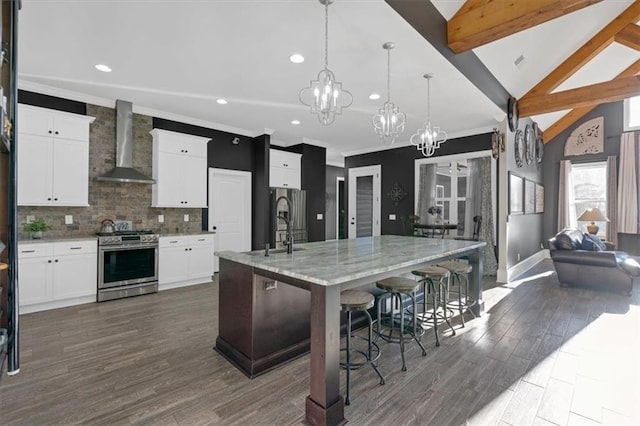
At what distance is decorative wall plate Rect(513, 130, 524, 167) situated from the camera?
18.2 ft

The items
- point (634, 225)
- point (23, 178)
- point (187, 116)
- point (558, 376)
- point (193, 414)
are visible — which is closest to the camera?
→ point (193, 414)

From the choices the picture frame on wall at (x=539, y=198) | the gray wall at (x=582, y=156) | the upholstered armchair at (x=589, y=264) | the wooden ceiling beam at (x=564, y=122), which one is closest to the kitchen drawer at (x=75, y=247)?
the upholstered armchair at (x=589, y=264)

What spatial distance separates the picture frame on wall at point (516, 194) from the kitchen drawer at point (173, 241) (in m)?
5.45

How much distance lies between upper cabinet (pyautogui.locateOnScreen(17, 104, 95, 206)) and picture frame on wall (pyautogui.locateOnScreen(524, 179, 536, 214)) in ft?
24.9

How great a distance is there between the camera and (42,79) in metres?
3.70

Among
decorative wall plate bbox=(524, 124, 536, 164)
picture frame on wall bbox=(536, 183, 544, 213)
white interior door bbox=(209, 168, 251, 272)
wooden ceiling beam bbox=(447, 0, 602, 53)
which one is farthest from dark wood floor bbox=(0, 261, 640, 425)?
picture frame on wall bbox=(536, 183, 544, 213)

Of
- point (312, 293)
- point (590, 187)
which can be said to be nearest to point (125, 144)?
point (312, 293)

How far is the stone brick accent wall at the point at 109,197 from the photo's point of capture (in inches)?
161

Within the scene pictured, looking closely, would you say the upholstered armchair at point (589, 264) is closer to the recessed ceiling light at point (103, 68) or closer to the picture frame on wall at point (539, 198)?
the picture frame on wall at point (539, 198)

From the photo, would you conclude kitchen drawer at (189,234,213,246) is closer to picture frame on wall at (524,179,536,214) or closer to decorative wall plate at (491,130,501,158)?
decorative wall plate at (491,130,501,158)

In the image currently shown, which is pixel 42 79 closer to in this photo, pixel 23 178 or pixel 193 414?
pixel 23 178

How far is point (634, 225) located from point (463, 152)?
4.29 meters

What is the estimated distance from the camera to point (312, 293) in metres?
1.79

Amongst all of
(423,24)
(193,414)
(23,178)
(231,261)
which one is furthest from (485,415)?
(23,178)
